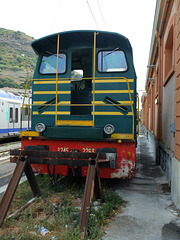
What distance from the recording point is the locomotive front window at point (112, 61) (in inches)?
222

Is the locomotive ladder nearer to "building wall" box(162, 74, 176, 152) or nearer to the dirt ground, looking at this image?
the dirt ground

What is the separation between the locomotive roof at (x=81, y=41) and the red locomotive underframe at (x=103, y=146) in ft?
7.95

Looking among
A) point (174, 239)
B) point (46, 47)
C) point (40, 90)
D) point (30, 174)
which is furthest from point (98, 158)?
point (46, 47)

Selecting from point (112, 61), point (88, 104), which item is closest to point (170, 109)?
point (112, 61)

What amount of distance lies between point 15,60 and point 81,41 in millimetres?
93950

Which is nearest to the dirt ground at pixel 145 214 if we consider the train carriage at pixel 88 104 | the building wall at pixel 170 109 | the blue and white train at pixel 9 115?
the train carriage at pixel 88 104

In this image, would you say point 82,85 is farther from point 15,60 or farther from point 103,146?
point 15,60

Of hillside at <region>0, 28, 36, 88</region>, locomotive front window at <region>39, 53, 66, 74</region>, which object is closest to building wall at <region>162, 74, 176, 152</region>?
locomotive front window at <region>39, 53, 66, 74</region>

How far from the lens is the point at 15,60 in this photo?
302 ft

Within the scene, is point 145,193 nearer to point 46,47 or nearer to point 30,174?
point 30,174

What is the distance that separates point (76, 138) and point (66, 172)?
0.83 meters

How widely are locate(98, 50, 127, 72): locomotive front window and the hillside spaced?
61170mm

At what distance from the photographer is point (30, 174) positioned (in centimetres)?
451

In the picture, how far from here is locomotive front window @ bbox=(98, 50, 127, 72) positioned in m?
5.64
